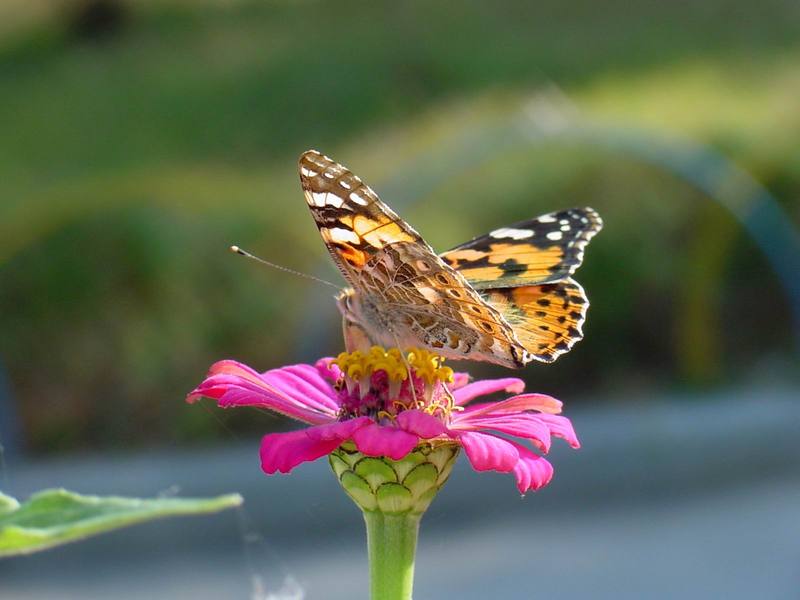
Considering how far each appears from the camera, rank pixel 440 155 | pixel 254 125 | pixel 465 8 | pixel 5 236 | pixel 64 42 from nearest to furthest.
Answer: pixel 5 236
pixel 440 155
pixel 254 125
pixel 64 42
pixel 465 8

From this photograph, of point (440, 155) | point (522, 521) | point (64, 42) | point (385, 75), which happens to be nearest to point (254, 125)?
point (385, 75)

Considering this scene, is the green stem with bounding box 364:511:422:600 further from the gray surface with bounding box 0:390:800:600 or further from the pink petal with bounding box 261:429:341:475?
the gray surface with bounding box 0:390:800:600

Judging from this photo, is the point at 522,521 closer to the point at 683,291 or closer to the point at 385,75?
the point at 683,291

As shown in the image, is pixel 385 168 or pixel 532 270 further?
pixel 385 168

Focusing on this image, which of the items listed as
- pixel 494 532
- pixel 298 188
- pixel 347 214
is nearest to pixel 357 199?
pixel 347 214

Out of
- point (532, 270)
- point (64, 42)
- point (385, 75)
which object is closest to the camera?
point (532, 270)

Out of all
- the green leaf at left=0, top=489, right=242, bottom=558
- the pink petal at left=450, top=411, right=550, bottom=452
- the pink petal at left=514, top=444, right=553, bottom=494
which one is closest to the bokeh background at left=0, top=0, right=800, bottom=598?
the pink petal at left=450, top=411, right=550, bottom=452
